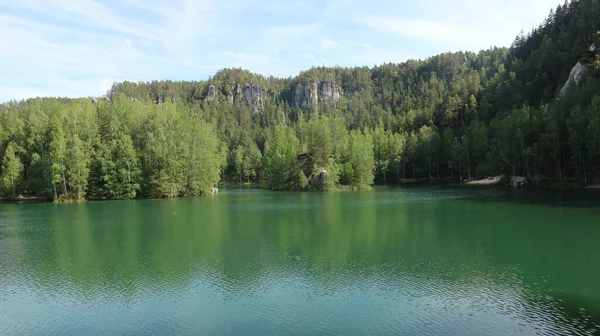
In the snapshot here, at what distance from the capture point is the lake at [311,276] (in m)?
15.9

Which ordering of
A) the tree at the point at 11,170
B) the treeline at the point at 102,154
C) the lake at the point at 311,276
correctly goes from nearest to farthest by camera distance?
the lake at the point at 311,276
the treeline at the point at 102,154
the tree at the point at 11,170

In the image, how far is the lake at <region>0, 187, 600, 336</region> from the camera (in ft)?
52.1

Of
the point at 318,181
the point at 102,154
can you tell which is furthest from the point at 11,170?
the point at 318,181

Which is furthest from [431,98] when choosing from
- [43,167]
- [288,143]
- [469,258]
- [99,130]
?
[469,258]

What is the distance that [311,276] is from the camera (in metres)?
22.1

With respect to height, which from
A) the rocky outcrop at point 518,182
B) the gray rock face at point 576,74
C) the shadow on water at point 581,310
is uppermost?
the gray rock face at point 576,74

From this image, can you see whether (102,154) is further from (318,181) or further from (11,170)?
(318,181)

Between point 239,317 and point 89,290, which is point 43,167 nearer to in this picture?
point 89,290

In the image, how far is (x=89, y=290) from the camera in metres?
20.8

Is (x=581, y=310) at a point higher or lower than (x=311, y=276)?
lower

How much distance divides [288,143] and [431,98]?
71.2m

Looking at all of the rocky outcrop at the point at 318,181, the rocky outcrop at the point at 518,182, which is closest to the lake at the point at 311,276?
the rocky outcrop at the point at 518,182

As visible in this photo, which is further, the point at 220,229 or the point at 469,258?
the point at 220,229

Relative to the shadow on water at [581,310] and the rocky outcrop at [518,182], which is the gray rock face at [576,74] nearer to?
the rocky outcrop at [518,182]
